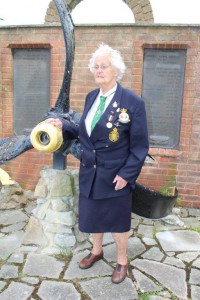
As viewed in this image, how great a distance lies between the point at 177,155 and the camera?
14.0ft

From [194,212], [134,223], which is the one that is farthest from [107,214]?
[194,212]

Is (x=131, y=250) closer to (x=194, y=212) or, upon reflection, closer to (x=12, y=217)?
(x=194, y=212)

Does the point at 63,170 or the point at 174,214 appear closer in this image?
the point at 63,170

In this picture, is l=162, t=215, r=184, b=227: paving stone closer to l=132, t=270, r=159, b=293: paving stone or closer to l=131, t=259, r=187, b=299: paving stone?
l=131, t=259, r=187, b=299: paving stone

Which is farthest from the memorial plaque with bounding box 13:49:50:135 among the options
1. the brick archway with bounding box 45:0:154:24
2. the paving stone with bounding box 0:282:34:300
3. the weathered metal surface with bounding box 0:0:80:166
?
Result: the paving stone with bounding box 0:282:34:300

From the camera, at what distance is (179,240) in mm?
3389

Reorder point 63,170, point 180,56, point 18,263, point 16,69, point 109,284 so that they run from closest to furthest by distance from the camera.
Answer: point 109,284 < point 18,263 < point 63,170 < point 180,56 < point 16,69

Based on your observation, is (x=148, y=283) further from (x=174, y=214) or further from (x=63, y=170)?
(x=174, y=214)

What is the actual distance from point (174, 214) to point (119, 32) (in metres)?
2.52

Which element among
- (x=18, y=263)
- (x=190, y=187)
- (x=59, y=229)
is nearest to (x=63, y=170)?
(x=59, y=229)

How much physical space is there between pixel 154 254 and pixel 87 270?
0.74 m

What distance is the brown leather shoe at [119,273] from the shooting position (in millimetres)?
2505

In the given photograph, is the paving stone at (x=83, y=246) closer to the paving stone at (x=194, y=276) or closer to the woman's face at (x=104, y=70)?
the paving stone at (x=194, y=276)

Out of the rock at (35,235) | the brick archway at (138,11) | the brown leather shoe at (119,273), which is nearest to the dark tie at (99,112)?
the brown leather shoe at (119,273)
